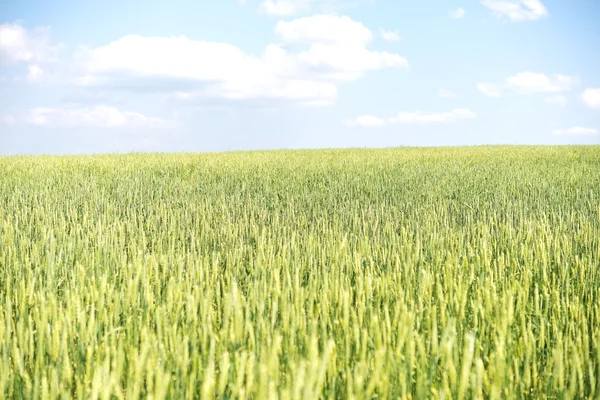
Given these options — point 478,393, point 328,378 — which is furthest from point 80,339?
point 478,393

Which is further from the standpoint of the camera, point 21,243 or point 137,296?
point 21,243

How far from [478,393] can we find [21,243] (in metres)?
3.10

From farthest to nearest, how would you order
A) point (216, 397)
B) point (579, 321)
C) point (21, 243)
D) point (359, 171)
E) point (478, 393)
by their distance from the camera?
point (359, 171) → point (21, 243) → point (579, 321) → point (216, 397) → point (478, 393)

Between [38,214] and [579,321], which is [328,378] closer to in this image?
[579,321]

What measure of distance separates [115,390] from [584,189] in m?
6.76

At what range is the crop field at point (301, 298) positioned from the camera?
1.54 metres

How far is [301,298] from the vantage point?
1.99m

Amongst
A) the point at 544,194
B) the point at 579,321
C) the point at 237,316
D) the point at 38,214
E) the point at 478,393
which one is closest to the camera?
the point at 478,393

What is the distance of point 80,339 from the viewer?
1760mm

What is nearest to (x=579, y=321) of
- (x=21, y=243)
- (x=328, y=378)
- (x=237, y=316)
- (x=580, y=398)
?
(x=580, y=398)

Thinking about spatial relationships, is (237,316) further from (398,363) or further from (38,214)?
(38,214)

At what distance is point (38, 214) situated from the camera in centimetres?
493

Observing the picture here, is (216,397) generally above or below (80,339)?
below

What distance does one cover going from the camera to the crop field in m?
1.54
